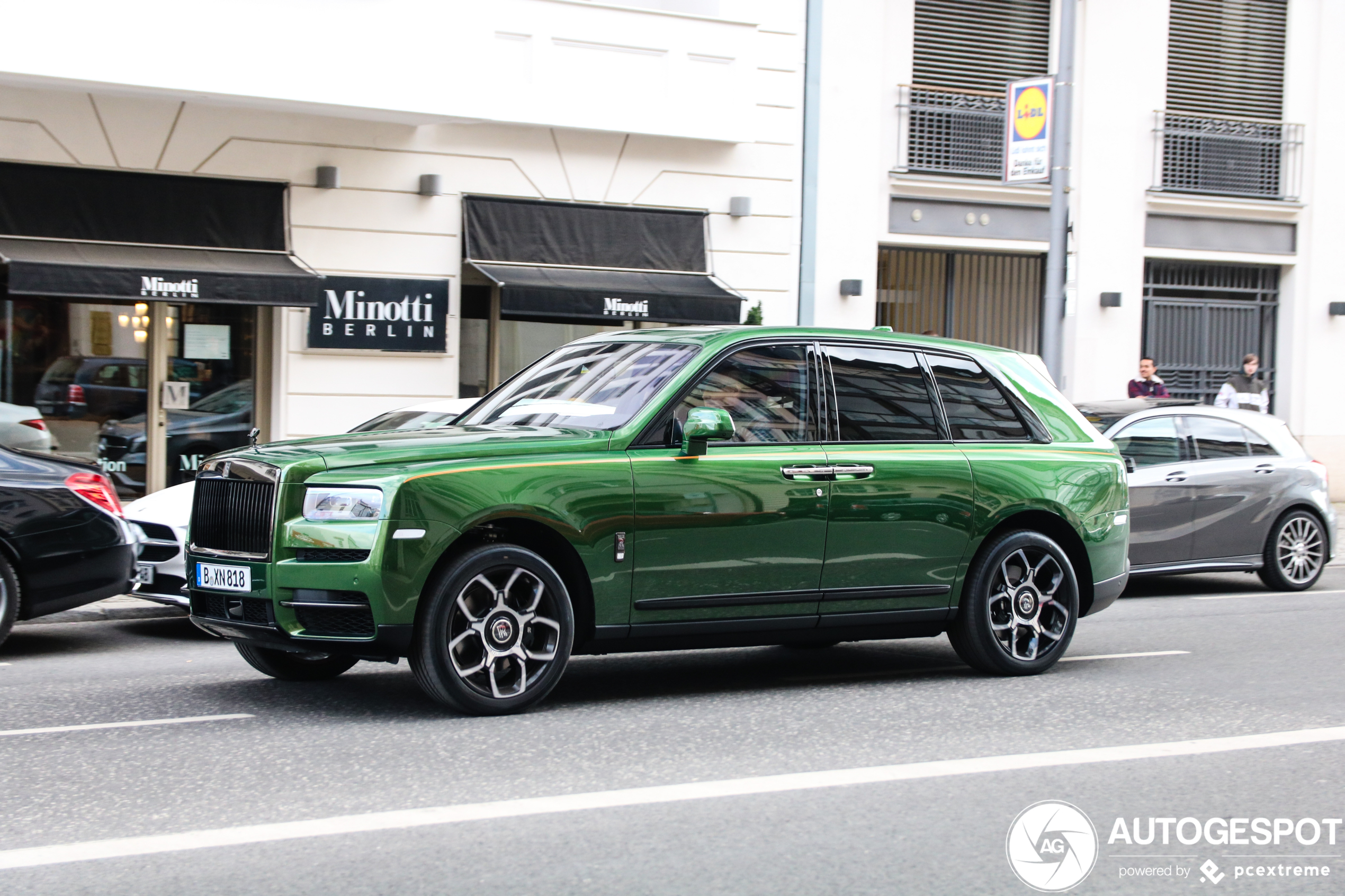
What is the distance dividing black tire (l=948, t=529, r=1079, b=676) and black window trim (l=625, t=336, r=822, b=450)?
1245 mm

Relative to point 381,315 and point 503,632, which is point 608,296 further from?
point 503,632

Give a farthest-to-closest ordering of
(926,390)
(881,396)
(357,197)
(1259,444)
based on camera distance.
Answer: (357,197) < (1259,444) < (926,390) < (881,396)

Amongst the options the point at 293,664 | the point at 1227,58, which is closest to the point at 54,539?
the point at 293,664

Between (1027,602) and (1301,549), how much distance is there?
6.26 metres

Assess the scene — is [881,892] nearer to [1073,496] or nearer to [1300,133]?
[1073,496]

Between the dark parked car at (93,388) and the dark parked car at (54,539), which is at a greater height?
the dark parked car at (93,388)

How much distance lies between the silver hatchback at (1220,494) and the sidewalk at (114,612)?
7.41 m

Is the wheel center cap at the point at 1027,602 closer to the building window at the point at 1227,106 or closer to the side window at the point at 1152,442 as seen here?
the side window at the point at 1152,442

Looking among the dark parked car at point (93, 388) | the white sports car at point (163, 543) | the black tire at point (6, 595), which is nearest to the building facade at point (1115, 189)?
the dark parked car at point (93, 388)

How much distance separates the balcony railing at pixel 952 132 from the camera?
64.1ft

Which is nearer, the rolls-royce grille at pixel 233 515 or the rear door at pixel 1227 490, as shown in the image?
the rolls-royce grille at pixel 233 515

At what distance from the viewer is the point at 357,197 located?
52.7 ft

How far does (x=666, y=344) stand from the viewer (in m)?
7.35

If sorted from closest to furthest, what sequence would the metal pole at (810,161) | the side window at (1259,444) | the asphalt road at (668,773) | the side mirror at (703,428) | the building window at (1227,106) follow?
the asphalt road at (668,773)
the side mirror at (703,428)
the side window at (1259,444)
the metal pole at (810,161)
the building window at (1227,106)
